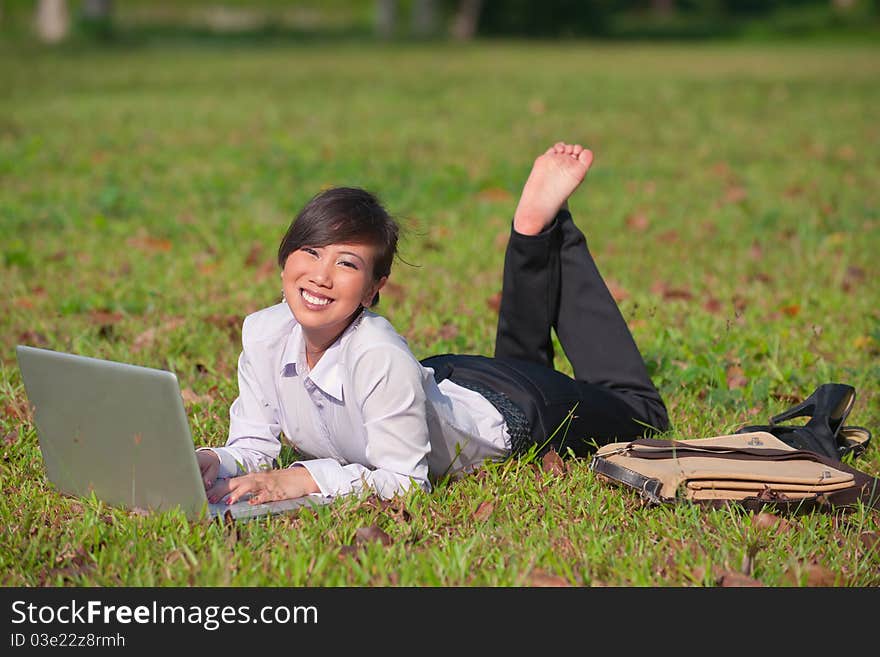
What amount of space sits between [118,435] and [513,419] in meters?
1.17

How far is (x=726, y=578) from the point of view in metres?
2.76

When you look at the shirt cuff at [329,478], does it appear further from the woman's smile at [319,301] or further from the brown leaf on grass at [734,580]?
the brown leaf on grass at [734,580]

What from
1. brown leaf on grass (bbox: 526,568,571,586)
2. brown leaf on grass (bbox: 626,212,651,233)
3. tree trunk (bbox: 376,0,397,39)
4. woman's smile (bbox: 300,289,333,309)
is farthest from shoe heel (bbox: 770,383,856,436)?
tree trunk (bbox: 376,0,397,39)

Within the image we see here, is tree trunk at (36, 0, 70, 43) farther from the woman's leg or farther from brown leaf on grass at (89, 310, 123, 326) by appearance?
the woman's leg

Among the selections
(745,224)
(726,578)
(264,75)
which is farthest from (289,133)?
(726,578)

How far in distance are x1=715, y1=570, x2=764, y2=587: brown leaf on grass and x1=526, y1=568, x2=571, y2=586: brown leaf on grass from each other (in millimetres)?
360

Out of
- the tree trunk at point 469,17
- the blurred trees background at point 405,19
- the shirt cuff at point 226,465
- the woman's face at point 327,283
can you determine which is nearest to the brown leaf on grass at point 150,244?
the shirt cuff at point 226,465

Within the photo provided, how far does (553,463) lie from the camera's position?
3.48m

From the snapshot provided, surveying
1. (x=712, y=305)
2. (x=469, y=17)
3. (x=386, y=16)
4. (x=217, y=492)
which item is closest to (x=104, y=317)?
(x=217, y=492)

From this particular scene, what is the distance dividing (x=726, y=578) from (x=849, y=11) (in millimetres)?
43376

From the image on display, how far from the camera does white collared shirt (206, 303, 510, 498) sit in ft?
10.0

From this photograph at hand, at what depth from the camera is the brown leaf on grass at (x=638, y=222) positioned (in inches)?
286

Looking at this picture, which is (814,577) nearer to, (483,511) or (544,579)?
(544,579)

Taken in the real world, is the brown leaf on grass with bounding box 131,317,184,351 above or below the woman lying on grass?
below
